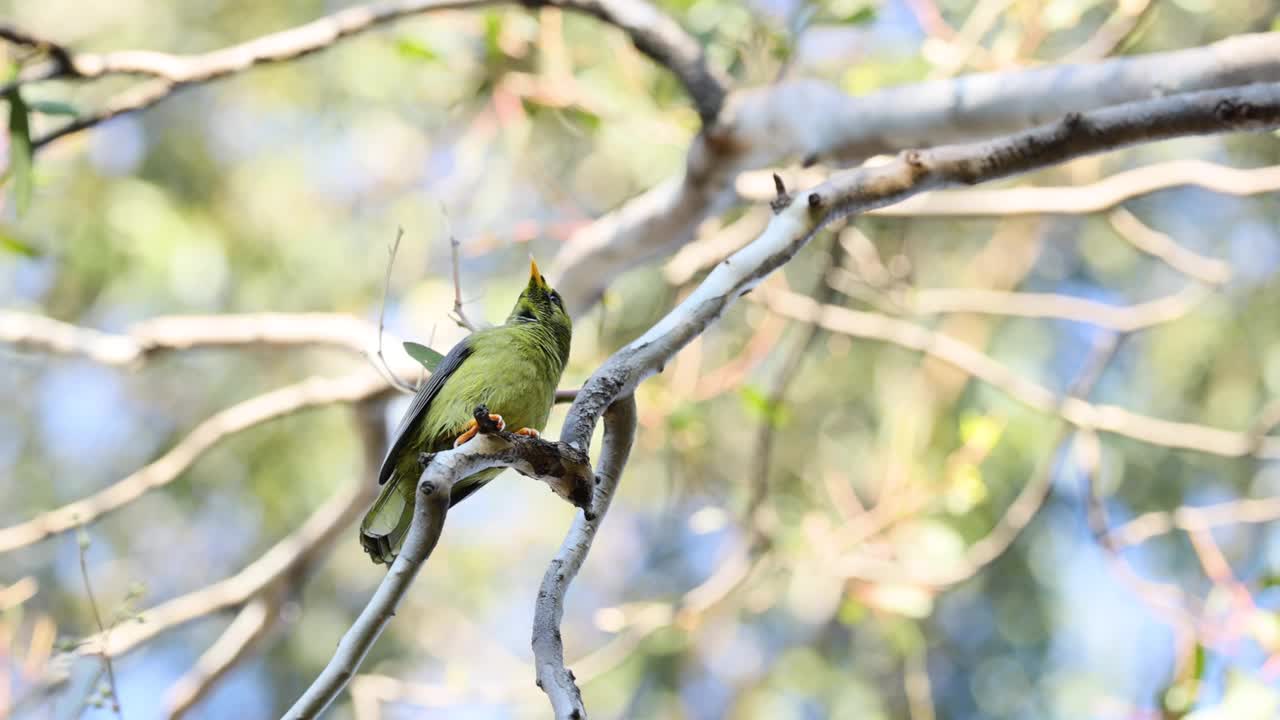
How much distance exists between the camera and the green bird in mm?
2699

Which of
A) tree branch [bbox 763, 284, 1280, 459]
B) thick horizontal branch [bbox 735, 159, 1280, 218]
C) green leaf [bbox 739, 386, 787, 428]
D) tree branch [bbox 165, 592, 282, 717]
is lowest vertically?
tree branch [bbox 763, 284, 1280, 459]

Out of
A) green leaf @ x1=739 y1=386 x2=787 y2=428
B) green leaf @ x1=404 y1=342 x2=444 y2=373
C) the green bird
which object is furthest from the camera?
green leaf @ x1=739 y1=386 x2=787 y2=428

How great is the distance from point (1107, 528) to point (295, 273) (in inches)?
184

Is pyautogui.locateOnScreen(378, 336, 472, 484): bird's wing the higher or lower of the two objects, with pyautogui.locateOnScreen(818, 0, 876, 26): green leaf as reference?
higher

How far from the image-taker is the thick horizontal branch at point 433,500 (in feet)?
5.63

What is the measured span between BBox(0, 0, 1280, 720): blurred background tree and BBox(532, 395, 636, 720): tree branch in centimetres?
169

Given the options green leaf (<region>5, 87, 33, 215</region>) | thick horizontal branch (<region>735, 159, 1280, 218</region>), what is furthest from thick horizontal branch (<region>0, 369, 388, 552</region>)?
thick horizontal branch (<region>735, 159, 1280, 218</region>)

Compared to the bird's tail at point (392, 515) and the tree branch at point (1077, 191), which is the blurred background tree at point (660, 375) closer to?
the tree branch at point (1077, 191)

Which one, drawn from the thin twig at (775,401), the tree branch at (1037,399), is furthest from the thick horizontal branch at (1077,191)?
the tree branch at (1037,399)

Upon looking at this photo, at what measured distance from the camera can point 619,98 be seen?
483 cm

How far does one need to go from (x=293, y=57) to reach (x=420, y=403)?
126 centimetres

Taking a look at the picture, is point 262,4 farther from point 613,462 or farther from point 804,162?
point 613,462

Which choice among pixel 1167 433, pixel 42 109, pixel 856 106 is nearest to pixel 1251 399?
pixel 1167 433

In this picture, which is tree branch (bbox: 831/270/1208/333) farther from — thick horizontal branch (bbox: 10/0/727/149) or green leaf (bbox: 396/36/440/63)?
green leaf (bbox: 396/36/440/63)
